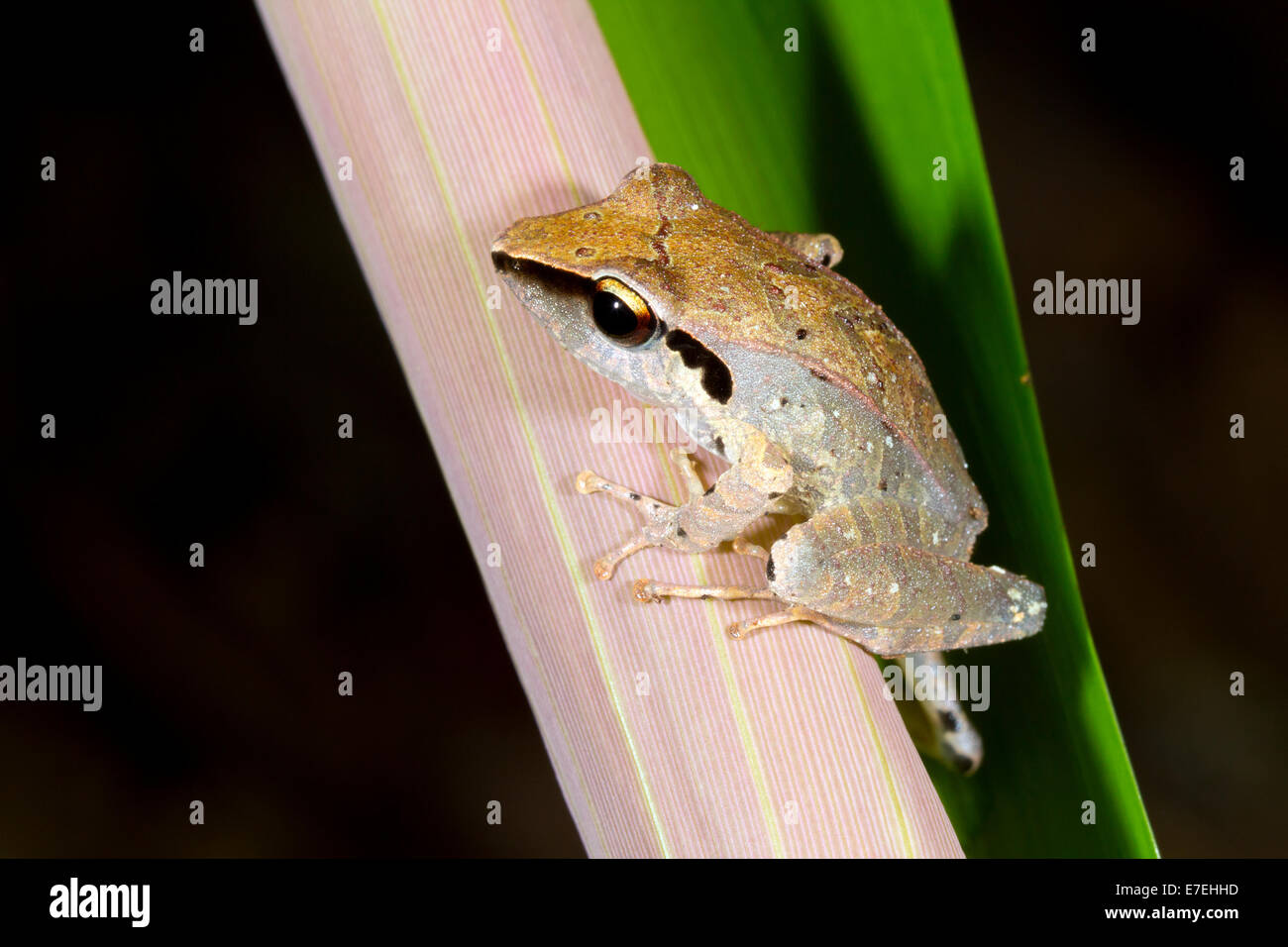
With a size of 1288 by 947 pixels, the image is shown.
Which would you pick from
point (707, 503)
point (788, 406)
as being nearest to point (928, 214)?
point (788, 406)

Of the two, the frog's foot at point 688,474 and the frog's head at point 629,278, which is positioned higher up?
the frog's head at point 629,278

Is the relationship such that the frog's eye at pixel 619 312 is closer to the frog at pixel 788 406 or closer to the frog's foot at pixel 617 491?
the frog at pixel 788 406

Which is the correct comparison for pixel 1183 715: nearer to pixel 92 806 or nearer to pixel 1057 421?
pixel 1057 421

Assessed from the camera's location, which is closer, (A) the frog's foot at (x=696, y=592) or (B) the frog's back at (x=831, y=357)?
(A) the frog's foot at (x=696, y=592)

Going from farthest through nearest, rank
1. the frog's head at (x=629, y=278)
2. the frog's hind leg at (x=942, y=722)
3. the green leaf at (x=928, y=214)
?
1. the frog's hind leg at (x=942, y=722)
2. the frog's head at (x=629, y=278)
3. the green leaf at (x=928, y=214)

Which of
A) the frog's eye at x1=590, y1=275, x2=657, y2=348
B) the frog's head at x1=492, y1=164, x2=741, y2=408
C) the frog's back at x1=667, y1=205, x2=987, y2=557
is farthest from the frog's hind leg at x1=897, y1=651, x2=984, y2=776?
the frog's eye at x1=590, y1=275, x2=657, y2=348

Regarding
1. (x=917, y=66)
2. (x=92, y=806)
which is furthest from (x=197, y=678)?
(x=917, y=66)

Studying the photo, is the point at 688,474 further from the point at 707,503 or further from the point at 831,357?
the point at 831,357

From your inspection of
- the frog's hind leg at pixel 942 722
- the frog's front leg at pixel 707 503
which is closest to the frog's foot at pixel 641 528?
the frog's front leg at pixel 707 503
